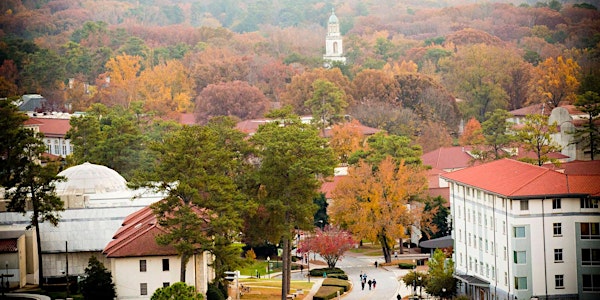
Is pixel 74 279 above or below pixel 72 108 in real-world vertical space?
below

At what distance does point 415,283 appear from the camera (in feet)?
235

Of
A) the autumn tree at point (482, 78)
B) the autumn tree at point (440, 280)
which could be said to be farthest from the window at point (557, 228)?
the autumn tree at point (482, 78)

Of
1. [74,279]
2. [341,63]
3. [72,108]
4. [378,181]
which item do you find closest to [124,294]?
[74,279]

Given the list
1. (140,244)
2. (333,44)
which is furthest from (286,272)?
(333,44)

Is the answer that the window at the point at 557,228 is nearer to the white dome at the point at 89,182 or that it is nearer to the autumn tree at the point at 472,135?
the white dome at the point at 89,182

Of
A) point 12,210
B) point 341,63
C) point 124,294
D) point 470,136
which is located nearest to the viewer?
point 124,294

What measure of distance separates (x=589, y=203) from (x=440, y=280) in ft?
29.8

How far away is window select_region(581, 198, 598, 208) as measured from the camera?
210 feet

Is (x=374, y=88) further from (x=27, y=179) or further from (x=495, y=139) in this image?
(x=27, y=179)

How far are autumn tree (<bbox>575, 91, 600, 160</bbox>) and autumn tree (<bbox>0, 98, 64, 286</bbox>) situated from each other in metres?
39.2

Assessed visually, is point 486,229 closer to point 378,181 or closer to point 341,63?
point 378,181

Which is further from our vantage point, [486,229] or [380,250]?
[380,250]

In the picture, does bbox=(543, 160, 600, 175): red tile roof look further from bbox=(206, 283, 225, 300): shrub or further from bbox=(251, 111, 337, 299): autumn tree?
bbox=(206, 283, 225, 300): shrub

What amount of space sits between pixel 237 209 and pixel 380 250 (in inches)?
868
